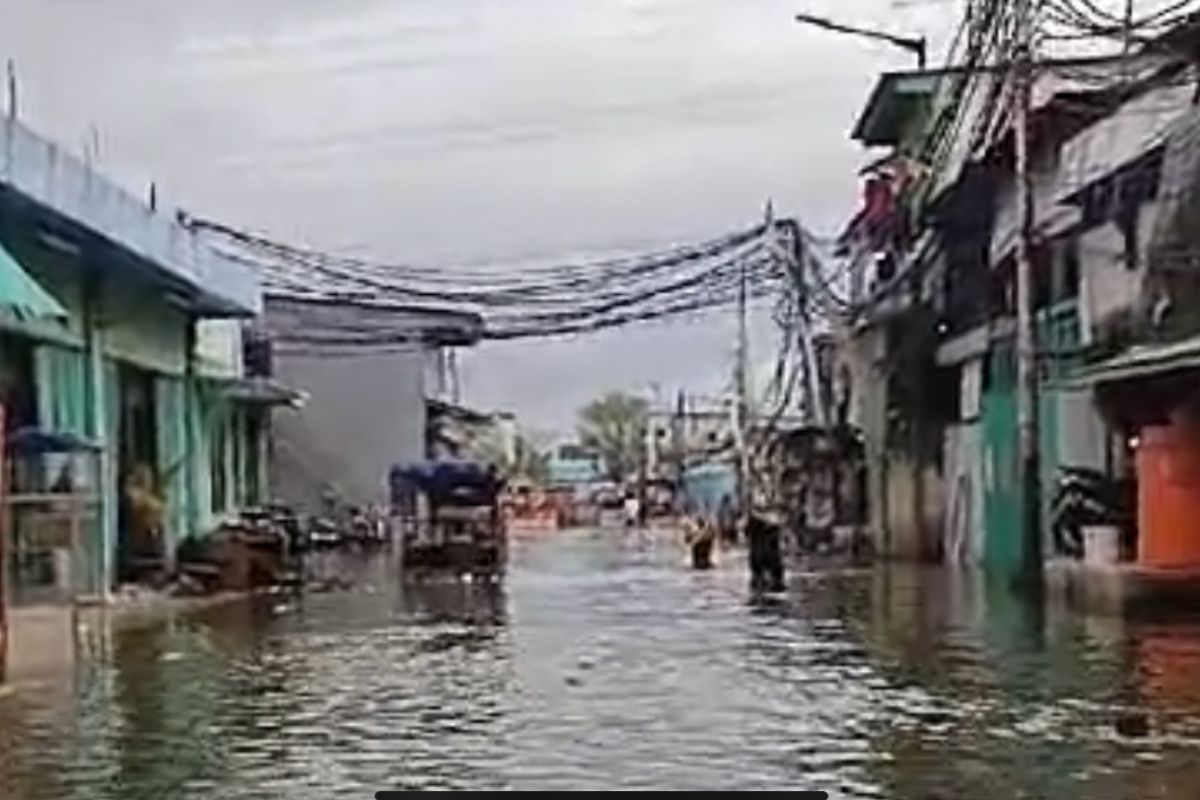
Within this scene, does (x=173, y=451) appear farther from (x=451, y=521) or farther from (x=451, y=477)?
(x=451, y=477)

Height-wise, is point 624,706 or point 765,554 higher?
point 765,554

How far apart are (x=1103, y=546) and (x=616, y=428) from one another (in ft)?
446

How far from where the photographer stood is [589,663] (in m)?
25.2

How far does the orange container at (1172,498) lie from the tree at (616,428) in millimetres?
126864

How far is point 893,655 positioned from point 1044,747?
908 centimetres

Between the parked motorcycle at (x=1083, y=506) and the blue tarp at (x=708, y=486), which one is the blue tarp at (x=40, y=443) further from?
the blue tarp at (x=708, y=486)

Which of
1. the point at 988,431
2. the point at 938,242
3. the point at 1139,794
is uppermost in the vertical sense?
the point at 938,242

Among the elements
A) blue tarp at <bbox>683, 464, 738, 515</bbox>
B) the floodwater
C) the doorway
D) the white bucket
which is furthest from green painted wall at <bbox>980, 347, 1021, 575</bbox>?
blue tarp at <bbox>683, 464, 738, 515</bbox>

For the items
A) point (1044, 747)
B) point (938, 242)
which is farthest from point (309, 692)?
point (938, 242)

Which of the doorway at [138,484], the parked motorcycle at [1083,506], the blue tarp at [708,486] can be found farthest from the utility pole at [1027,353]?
the blue tarp at [708,486]

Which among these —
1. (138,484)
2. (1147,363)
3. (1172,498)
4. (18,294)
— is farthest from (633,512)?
(18,294)

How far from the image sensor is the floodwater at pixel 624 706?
15930 millimetres

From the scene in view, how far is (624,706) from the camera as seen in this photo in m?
20.4

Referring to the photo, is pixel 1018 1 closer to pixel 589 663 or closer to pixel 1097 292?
pixel 1097 292
